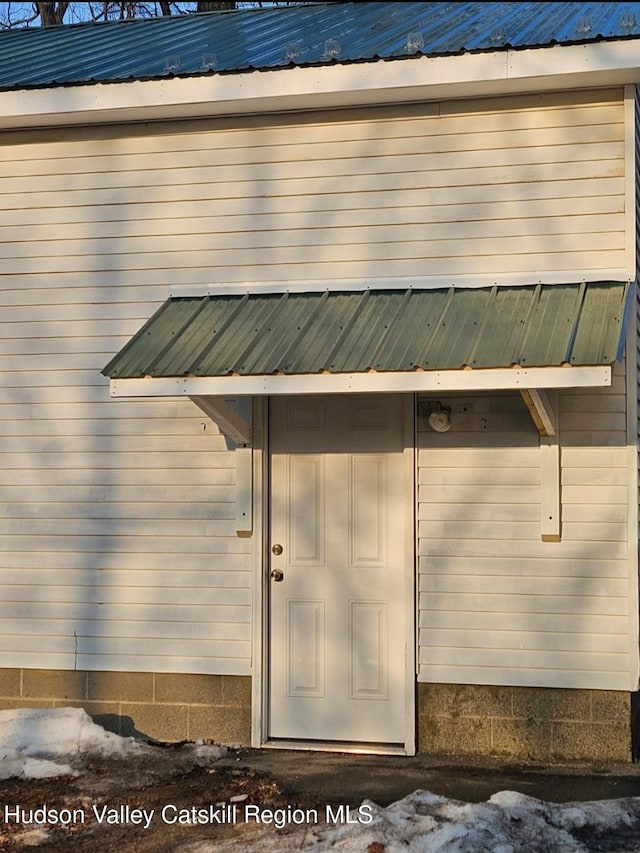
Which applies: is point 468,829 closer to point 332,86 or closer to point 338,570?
point 338,570

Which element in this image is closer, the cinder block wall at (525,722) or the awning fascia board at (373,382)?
the awning fascia board at (373,382)

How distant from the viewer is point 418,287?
671 cm

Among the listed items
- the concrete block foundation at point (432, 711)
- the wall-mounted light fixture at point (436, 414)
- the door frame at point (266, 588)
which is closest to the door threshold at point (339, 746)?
the door frame at point (266, 588)

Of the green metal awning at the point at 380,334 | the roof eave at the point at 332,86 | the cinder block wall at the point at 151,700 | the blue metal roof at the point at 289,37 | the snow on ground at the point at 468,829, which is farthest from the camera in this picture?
the cinder block wall at the point at 151,700

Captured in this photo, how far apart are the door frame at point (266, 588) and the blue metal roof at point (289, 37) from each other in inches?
86.3

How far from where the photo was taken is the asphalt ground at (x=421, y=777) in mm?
5816

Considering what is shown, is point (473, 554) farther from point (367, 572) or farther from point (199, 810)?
point (199, 810)

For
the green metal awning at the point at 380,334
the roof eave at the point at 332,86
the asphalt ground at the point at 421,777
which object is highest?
the roof eave at the point at 332,86

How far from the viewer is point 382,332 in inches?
245

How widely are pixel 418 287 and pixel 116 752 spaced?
3.35 metres

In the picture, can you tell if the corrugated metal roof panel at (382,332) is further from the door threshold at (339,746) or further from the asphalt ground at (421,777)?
the door threshold at (339,746)

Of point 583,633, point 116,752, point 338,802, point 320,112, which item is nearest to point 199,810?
point 338,802

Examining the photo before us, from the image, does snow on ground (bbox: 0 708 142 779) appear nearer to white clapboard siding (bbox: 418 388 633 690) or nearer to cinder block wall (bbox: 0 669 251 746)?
cinder block wall (bbox: 0 669 251 746)

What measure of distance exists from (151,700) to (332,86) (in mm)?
3995
